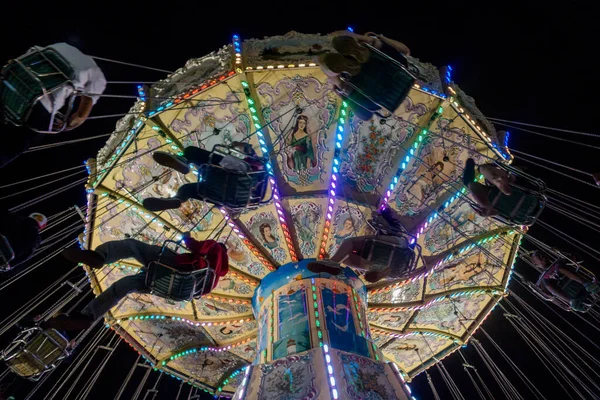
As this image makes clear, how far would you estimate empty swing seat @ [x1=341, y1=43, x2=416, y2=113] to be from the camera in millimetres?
5445

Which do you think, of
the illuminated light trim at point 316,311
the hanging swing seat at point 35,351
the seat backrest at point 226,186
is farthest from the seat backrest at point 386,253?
the hanging swing seat at point 35,351

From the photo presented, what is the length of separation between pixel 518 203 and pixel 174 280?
4838 millimetres

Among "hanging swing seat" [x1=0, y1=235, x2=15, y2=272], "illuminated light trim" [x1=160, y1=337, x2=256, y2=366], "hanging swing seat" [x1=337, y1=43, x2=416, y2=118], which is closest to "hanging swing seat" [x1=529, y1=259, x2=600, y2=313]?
"hanging swing seat" [x1=337, y1=43, x2=416, y2=118]

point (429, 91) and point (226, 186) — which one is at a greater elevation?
Result: point (429, 91)

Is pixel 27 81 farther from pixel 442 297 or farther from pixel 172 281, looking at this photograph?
pixel 442 297

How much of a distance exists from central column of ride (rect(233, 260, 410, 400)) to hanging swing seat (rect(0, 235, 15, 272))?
131 inches

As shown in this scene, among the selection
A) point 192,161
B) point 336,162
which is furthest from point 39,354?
point 336,162

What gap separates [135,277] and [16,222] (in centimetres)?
156

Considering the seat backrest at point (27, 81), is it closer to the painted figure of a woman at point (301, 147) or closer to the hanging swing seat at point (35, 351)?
the hanging swing seat at point (35, 351)

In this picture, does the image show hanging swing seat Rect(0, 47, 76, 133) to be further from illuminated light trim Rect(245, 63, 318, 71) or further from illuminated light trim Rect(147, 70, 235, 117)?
illuminated light trim Rect(245, 63, 318, 71)

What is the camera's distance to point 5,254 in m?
4.59

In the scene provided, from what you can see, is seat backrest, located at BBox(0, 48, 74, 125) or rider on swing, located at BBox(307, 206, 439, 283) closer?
seat backrest, located at BBox(0, 48, 74, 125)

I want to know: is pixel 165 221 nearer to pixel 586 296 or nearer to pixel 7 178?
pixel 7 178

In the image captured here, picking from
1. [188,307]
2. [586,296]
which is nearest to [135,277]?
[188,307]
